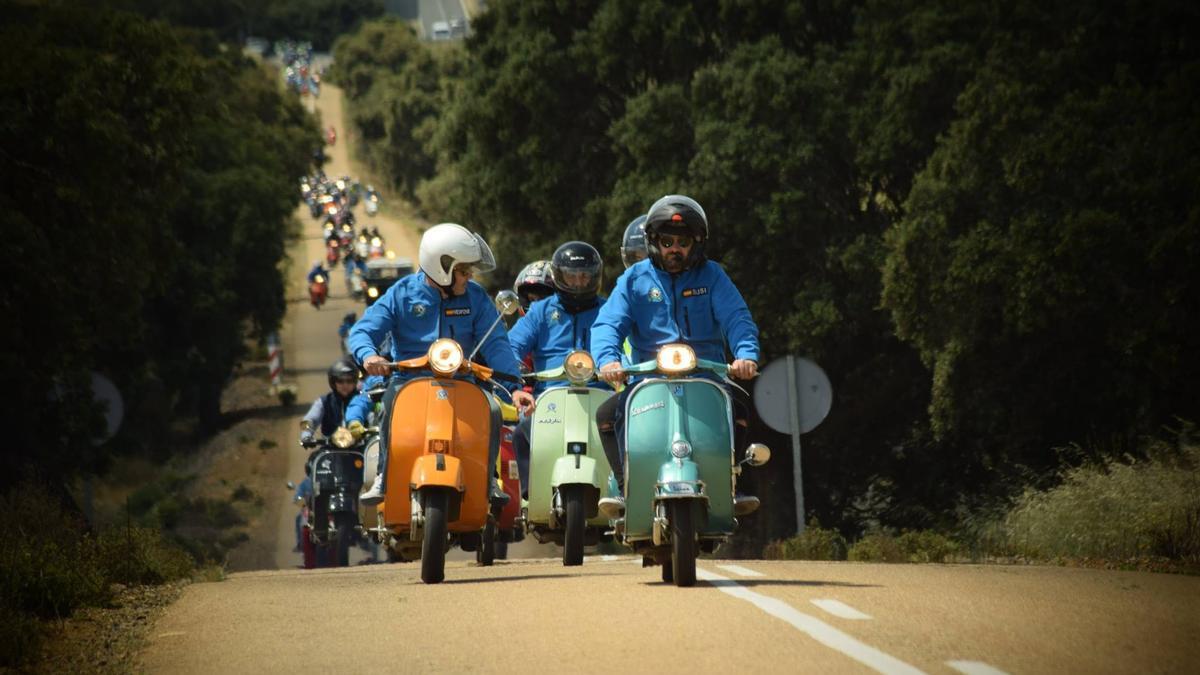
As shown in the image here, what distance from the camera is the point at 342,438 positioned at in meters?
19.6

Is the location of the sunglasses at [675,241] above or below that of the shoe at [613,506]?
above

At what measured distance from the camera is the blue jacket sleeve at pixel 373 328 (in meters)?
13.5

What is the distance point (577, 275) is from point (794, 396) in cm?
459

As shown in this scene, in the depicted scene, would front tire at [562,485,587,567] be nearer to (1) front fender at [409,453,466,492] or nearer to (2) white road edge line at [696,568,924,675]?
(1) front fender at [409,453,466,492]

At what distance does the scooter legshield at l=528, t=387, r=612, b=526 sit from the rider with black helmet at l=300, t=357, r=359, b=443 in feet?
15.8

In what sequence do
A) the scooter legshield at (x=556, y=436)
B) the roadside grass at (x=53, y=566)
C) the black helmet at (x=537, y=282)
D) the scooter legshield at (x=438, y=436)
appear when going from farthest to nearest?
the black helmet at (x=537, y=282) → the scooter legshield at (x=556, y=436) → the scooter legshield at (x=438, y=436) → the roadside grass at (x=53, y=566)

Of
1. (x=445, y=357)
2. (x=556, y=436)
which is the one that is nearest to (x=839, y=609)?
(x=445, y=357)

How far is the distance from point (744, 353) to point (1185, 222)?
12536 mm

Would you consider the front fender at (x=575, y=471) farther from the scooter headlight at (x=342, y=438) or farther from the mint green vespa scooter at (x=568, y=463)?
the scooter headlight at (x=342, y=438)

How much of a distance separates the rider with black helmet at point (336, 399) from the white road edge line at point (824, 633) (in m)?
9.17

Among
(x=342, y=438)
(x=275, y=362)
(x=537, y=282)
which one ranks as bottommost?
(x=342, y=438)

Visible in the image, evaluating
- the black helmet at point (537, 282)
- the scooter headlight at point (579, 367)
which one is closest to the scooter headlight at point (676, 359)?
the scooter headlight at point (579, 367)

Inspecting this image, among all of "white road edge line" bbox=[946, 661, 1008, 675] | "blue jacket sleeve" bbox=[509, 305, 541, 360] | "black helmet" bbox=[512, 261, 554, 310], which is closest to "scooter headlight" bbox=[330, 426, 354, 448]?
"black helmet" bbox=[512, 261, 554, 310]

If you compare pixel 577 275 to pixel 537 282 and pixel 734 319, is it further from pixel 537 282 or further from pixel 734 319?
pixel 734 319
